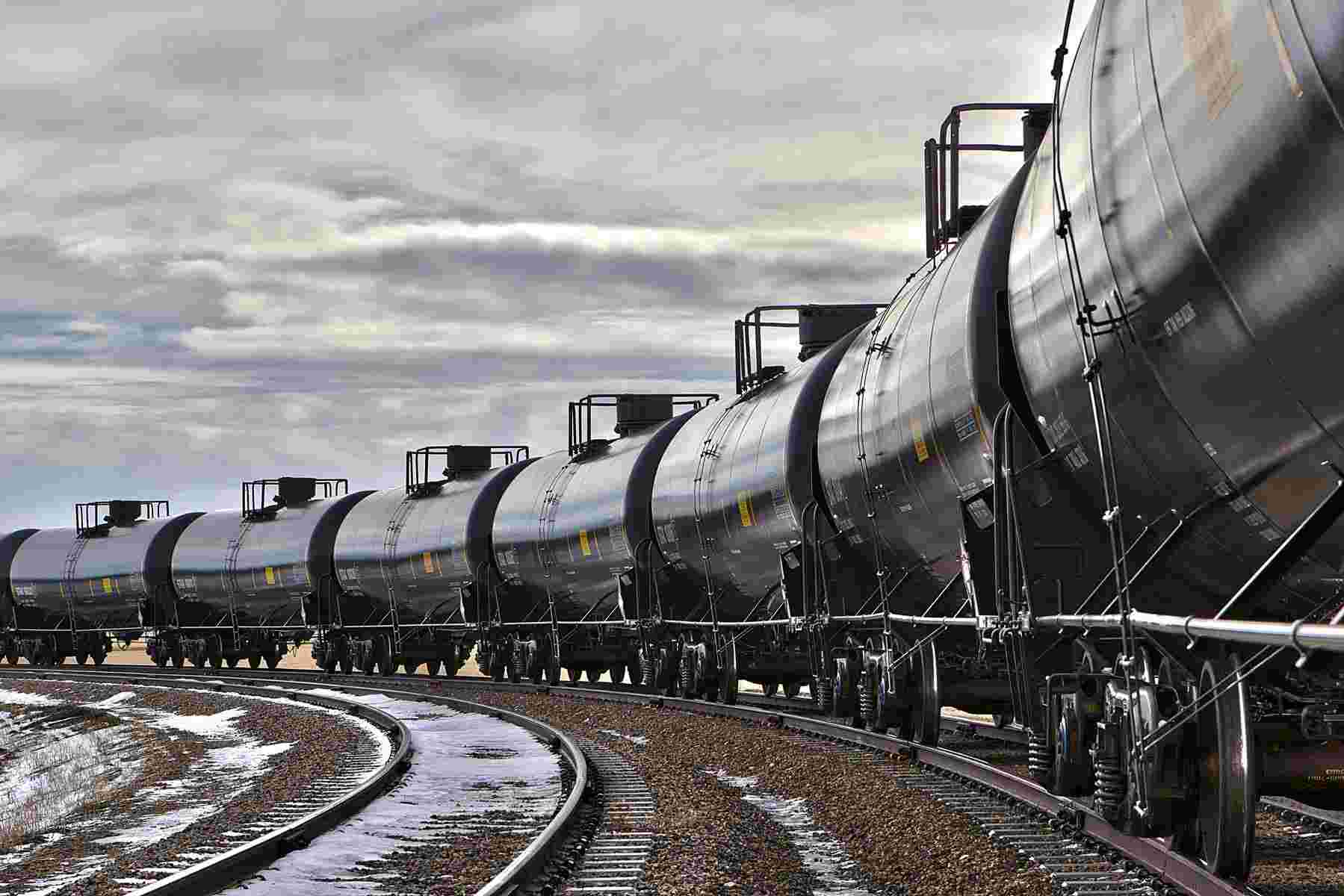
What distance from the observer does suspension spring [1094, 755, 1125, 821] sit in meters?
8.08

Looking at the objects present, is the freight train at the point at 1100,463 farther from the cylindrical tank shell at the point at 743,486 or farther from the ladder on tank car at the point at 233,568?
the ladder on tank car at the point at 233,568

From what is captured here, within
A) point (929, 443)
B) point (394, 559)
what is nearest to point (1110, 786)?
point (929, 443)

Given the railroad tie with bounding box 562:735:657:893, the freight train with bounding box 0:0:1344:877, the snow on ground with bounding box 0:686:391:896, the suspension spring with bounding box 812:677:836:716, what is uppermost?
the freight train with bounding box 0:0:1344:877

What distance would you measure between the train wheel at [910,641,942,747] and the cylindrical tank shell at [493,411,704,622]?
9.40 metres

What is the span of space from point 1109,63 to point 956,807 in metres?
5.66

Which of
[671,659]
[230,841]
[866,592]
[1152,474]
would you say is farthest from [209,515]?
[1152,474]

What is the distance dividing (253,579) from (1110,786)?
34277 millimetres

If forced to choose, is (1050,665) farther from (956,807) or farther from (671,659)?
(671,659)

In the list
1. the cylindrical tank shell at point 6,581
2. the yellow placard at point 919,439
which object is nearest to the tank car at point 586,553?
the yellow placard at point 919,439

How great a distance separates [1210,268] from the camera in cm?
631

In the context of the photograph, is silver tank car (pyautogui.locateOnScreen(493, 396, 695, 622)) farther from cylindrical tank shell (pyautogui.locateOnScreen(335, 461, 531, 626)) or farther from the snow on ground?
the snow on ground

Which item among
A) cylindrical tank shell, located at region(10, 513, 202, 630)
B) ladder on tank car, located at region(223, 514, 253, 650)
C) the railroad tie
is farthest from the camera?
cylindrical tank shell, located at region(10, 513, 202, 630)

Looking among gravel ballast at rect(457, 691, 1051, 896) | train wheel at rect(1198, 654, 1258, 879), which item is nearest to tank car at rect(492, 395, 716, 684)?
gravel ballast at rect(457, 691, 1051, 896)

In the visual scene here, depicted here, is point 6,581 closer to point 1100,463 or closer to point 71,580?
point 71,580
